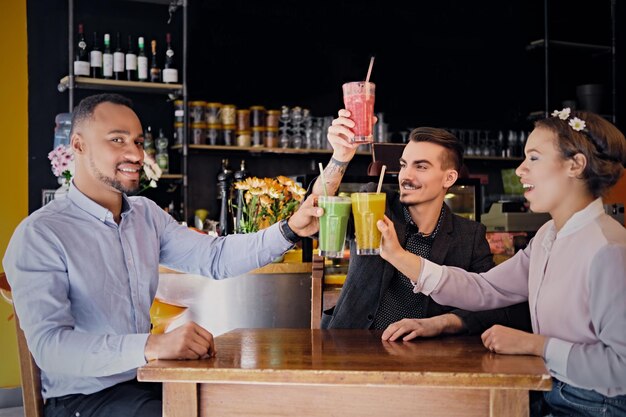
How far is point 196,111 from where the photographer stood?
5785 millimetres

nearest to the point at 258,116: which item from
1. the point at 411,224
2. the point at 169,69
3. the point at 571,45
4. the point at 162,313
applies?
the point at 169,69

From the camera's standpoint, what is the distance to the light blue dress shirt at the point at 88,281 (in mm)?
1835

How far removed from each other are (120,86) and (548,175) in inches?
170

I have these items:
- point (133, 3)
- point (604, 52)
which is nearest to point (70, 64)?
point (133, 3)

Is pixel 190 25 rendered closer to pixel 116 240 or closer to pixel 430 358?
pixel 116 240

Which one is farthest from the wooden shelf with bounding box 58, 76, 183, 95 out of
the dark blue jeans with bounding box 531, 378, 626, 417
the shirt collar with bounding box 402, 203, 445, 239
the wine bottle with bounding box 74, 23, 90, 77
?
the dark blue jeans with bounding box 531, 378, 626, 417

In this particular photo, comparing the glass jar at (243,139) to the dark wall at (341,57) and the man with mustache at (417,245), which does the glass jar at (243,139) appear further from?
the man with mustache at (417,245)

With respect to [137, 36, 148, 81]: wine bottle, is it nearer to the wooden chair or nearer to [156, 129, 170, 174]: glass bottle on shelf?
[156, 129, 170, 174]: glass bottle on shelf

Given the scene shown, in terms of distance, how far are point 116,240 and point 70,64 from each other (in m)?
3.49

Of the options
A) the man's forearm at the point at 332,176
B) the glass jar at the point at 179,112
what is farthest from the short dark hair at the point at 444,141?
the glass jar at the point at 179,112

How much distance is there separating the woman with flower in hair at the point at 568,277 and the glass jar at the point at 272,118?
395 centimetres

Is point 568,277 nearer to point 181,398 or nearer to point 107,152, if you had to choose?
point 181,398

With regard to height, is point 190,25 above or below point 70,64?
above

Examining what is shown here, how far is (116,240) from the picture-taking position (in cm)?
219
